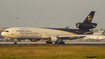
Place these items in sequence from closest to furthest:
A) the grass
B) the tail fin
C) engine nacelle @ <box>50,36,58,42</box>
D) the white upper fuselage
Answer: the grass → the white upper fuselage → engine nacelle @ <box>50,36,58,42</box> → the tail fin

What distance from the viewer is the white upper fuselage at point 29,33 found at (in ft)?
178

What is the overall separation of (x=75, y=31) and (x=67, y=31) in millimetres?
2517

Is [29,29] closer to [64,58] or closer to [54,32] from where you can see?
[54,32]

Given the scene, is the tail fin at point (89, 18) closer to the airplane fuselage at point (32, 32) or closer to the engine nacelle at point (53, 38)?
the airplane fuselage at point (32, 32)

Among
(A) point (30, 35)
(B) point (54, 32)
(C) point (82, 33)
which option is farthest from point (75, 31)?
(A) point (30, 35)

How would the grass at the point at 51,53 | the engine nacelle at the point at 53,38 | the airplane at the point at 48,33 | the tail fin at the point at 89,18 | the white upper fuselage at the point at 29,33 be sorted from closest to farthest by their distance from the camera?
the grass at the point at 51,53
the white upper fuselage at the point at 29,33
the airplane at the point at 48,33
the engine nacelle at the point at 53,38
the tail fin at the point at 89,18

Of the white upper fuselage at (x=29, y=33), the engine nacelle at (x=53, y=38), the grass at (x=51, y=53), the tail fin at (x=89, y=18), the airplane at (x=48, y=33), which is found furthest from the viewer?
the tail fin at (x=89, y=18)

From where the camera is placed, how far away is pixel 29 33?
5538cm

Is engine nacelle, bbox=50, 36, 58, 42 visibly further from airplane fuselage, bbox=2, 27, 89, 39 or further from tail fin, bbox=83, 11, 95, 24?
tail fin, bbox=83, 11, 95, 24

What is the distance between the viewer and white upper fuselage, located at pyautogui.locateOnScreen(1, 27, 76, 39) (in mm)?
54281

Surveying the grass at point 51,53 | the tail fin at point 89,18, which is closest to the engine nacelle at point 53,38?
the tail fin at point 89,18

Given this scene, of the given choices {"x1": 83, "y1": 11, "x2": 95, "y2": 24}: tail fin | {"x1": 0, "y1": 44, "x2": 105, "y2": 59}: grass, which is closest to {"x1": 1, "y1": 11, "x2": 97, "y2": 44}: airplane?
{"x1": 83, "y1": 11, "x2": 95, "y2": 24}: tail fin

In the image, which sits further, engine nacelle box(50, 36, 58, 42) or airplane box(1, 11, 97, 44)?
engine nacelle box(50, 36, 58, 42)

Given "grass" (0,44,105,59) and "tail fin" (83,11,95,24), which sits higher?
"tail fin" (83,11,95,24)
